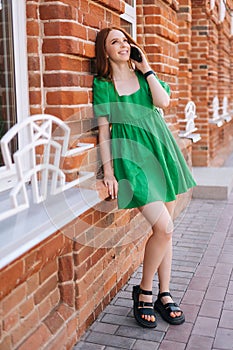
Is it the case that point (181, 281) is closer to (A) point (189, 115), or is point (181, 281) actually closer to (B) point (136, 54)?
(B) point (136, 54)

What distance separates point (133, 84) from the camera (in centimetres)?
336

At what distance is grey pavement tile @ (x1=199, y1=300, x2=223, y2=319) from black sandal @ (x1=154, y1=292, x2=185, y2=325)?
177mm

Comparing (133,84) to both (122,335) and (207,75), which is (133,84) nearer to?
(122,335)

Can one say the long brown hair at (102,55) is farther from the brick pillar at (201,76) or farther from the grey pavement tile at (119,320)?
the brick pillar at (201,76)

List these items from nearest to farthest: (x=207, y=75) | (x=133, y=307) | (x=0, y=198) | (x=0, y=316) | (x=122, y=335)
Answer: (x=0, y=316) → (x=0, y=198) → (x=122, y=335) → (x=133, y=307) → (x=207, y=75)

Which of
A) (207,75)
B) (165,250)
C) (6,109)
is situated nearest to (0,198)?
(6,109)

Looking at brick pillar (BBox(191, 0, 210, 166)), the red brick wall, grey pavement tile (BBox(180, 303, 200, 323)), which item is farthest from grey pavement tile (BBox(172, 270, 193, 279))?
brick pillar (BBox(191, 0, 210, 166))

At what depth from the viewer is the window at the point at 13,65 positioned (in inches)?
115

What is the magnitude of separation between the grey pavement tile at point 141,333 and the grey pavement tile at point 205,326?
223 mm

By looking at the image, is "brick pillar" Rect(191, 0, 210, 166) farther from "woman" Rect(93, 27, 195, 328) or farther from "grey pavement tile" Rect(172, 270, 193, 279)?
"woman" Rect(93, 27, 195, 328)

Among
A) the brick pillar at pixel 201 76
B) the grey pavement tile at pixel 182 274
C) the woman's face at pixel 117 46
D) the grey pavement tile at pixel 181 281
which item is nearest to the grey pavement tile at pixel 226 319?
the grey pavement tile at pixel 181 281

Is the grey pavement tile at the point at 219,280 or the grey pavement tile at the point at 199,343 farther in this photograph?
the grey pavement tile at the point at 219,280

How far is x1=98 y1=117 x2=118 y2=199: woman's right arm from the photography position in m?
3.32

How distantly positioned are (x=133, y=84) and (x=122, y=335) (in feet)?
4.93
